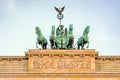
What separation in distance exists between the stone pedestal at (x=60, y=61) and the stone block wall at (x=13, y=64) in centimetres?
80

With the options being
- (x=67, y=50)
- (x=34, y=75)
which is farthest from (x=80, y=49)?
(x=34, y=75)

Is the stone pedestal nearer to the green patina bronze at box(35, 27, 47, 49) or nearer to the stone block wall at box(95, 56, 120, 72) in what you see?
the stone block wall at box(95, 56, 120, 72)

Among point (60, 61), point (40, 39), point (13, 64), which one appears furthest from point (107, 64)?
point (13, 64)

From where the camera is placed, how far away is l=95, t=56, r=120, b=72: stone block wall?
55.1 meters

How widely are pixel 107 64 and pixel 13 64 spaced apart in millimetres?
9158

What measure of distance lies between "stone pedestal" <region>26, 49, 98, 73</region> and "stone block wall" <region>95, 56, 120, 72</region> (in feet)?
2.90

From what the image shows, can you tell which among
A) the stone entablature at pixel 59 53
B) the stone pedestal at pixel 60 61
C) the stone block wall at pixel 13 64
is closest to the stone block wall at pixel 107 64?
the stone pedestal at pixel 60 61

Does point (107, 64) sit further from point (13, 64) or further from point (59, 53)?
point (13, 64)

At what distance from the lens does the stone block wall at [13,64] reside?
5481cm

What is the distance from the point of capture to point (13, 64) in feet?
180

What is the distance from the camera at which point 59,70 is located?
5441 centimetres

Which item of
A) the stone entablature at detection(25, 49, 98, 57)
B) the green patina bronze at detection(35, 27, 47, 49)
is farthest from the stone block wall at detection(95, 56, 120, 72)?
the green patina bronze at detection(35, 27, 47, 49)

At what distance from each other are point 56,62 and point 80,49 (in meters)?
2.69

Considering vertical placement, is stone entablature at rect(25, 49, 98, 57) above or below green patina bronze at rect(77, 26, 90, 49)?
below
